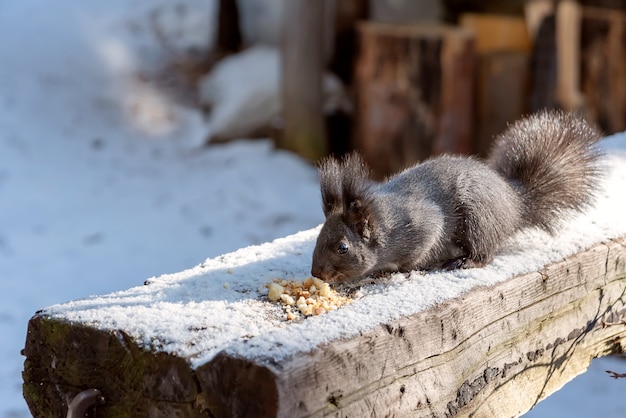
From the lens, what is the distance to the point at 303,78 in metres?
5.51

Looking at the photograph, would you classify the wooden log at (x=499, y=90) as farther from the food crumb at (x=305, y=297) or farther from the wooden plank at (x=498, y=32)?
the food crumb at (x=305, y=297)

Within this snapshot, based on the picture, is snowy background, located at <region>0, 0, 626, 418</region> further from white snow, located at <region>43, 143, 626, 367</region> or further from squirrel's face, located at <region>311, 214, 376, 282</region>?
squirrel's face, located at <region>311, 214, 376, 282</region>

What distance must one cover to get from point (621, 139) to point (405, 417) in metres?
1.80

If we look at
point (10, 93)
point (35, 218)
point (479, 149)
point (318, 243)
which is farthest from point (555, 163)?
point (10, 93)

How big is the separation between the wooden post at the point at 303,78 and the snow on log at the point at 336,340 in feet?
11.0

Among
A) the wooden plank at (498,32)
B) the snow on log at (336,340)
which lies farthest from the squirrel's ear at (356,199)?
the wooden plank at (498,32)

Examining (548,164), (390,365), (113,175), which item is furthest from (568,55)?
(390,365)

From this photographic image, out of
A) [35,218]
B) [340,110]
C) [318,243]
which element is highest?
[318,243]

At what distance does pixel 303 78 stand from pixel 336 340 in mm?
4064

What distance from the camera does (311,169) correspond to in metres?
5.50

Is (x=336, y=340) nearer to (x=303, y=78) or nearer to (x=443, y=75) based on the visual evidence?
(x=443, y=75)

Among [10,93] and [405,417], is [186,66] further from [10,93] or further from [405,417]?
[405,417]

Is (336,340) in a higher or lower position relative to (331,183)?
lower

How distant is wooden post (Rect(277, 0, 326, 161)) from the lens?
5.44 meters
